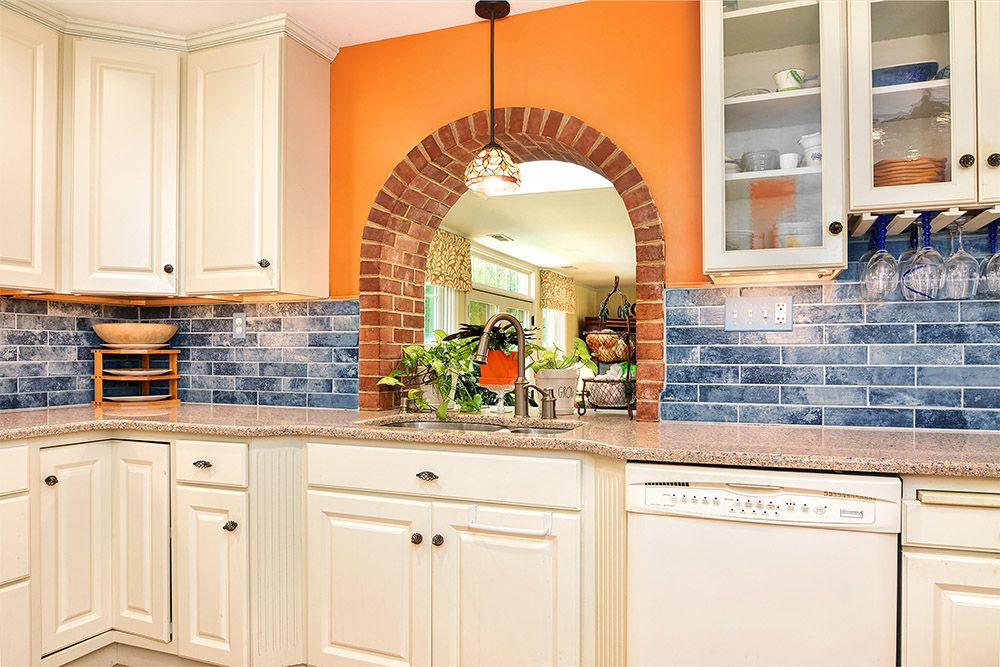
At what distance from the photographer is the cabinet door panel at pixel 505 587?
1885 millimetres

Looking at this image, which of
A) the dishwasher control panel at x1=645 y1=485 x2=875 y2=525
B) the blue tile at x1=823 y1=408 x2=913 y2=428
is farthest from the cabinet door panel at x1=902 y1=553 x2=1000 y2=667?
the blue tile at x1=823 y1=408 x2=913 y2=428

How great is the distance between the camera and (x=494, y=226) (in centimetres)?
662

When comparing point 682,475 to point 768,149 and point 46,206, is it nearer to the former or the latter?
point 768,149

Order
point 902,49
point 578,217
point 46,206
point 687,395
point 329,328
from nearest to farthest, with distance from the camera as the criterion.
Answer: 1. point 902,49
2. point 687,395
3. point 46,206
4. point 329,328
5. point 578,217

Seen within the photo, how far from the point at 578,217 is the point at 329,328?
3.91 meters

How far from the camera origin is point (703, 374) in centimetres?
231

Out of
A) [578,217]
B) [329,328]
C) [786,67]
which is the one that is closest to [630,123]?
[786,67]

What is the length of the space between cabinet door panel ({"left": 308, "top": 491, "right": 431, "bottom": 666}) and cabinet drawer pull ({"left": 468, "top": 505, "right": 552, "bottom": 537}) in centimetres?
15

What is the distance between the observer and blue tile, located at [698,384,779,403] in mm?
2234

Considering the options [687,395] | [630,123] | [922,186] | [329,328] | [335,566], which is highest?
[630,123]

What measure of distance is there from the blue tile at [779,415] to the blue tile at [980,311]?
513mm

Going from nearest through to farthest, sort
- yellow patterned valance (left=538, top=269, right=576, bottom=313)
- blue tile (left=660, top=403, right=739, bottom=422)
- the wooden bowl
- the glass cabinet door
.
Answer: the glass cabinet door < blue tile (left=660, top=403, right=739, bottom=422) < the wooden bowl < yellow patterned valance (left=538, top=269, right=576, bottom=313)

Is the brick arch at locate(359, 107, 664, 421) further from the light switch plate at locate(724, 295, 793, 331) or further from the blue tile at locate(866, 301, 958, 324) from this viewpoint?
the blue tile at locate(866, 301, 958, 324)

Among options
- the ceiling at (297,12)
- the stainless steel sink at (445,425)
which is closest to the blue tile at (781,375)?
the stainless steel sink at (445,425)
